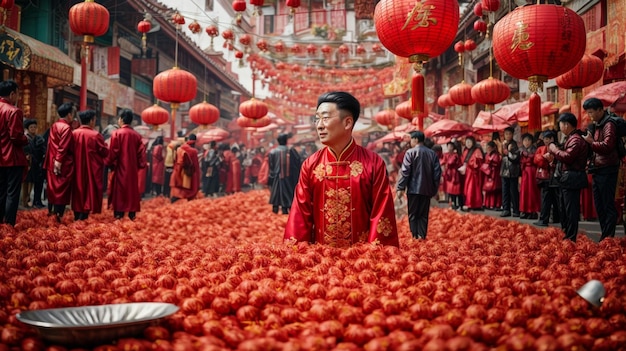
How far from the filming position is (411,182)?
7.05 m

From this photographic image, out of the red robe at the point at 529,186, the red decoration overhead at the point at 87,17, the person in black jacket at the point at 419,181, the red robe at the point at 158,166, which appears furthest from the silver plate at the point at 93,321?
the red robe at the point at 158,166

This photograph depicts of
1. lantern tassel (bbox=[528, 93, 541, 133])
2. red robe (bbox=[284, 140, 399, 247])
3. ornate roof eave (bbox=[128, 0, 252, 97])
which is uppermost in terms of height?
ornate roof eave (bbox=[128, 0, 252, 97])

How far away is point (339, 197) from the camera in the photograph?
381cm

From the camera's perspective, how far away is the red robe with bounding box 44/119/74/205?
6.89 meters

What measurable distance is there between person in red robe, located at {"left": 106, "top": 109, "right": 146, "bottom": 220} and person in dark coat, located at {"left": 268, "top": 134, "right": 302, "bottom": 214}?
3.83 meters

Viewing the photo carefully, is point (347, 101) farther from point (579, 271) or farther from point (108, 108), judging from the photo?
→ point (108, 108)

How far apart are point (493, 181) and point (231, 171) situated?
385 inches

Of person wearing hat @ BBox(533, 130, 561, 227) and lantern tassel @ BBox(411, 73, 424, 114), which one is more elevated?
lantern tassel @ BBox(411, 73, 424, 114)

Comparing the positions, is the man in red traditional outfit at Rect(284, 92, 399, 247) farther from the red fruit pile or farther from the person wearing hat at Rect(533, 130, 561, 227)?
the person wearing hat at Rect(533, 130, 561, 227)

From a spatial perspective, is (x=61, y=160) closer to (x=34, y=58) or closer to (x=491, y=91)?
(x=34, y=58)

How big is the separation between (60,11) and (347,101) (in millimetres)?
11693

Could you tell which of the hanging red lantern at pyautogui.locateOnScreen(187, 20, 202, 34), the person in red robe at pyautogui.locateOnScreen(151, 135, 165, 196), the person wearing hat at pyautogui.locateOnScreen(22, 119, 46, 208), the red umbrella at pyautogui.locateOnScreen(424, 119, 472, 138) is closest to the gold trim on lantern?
the red umbrella at pyautogui.locateOnScreen(424, 119, 472, 138)

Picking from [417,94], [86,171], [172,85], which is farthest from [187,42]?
[417,94]

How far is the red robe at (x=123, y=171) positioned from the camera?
788cm
